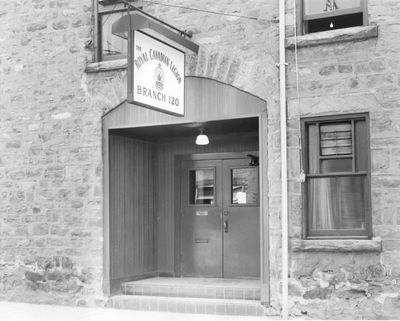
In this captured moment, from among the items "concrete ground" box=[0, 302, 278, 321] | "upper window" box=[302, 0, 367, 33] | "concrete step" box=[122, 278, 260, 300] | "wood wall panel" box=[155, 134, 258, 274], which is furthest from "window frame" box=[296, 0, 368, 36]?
"concrete ground" box=[0, 302, 278, 321]

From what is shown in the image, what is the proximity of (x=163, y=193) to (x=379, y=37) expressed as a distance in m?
4.96

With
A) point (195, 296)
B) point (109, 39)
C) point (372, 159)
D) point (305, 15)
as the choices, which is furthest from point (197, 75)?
point (195, 296)

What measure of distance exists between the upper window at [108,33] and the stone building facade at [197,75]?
177 mm

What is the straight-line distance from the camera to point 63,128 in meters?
11.3

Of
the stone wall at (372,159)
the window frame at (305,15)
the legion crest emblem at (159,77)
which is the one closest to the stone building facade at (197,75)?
the stone wall at (372,159)

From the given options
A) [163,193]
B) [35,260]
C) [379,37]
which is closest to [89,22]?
[163,193]

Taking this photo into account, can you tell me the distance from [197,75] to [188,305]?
11.5ft

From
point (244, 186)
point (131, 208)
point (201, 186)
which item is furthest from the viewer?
point (201, 186)

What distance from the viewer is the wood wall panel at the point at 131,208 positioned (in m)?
11.1

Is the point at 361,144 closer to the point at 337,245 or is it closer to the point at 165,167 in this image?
the point at 337,245

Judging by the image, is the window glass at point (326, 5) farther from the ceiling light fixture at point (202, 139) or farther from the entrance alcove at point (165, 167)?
the ceiling light fixture at point (202, 139)

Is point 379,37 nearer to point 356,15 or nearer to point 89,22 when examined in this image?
point 356,15

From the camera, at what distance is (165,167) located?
12.3 metres

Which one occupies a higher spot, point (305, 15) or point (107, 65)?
point (305, 15)
